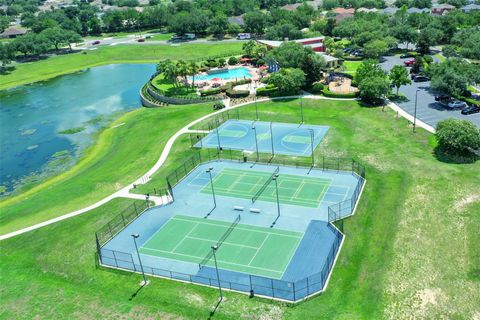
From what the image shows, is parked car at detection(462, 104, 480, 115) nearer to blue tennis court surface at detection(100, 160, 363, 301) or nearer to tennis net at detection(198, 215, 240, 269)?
blue tennis court surface at detection(100, 160, 363, 301)

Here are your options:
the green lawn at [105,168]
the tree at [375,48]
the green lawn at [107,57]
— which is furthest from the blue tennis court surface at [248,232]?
the green lawn at [107,57]

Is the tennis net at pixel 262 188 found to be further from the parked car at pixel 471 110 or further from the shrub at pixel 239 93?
the shrub at pixel 239 93

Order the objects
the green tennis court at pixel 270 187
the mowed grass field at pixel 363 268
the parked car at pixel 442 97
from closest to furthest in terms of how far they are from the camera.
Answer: the mowed grass field at pixel 363 268 → the green tennis court at pixel 270 187 → the parked car at pixel 442 97

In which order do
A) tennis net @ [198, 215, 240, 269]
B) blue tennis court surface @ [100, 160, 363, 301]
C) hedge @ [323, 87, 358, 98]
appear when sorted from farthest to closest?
hedge @ [323, 87, 358, 98] → tennis net @ [198, 215, 240, 269] → blue tennis court surface @ [100, 160, 363, 301]

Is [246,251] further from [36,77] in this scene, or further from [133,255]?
[36,77]

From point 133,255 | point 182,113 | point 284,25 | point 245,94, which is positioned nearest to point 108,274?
point 133,255

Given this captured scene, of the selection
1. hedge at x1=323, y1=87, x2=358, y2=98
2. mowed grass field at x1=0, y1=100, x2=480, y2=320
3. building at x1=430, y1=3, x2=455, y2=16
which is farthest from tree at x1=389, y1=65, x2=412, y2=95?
building at x1=430, y1=3, x2=455, y2=16
